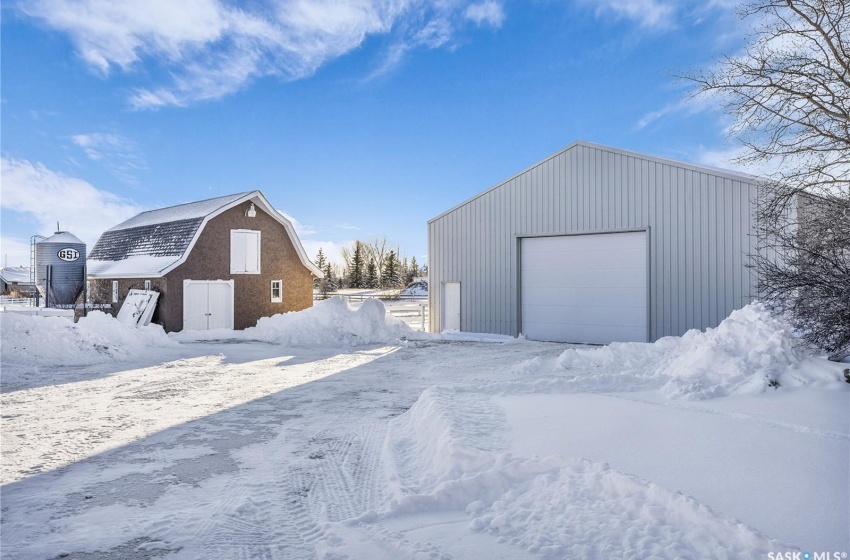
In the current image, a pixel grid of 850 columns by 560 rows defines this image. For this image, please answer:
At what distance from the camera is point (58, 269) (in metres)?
18.8

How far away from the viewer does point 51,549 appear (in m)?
3.41

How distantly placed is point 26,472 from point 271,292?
1605 centimetres

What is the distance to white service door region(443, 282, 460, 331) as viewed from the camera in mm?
18000

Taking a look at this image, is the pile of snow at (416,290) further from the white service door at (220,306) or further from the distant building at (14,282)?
the distant building at (14,282)

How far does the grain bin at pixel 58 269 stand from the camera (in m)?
18.7

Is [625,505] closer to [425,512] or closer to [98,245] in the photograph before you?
[425,512]

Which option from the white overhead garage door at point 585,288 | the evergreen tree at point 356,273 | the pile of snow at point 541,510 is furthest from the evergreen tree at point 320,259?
the pile of snow at point 541,510

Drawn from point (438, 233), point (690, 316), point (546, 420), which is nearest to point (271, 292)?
point (438, 233)

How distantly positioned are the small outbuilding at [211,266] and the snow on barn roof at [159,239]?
0.04 metres

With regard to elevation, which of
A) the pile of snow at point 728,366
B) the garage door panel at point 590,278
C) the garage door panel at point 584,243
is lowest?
the pile of snow at point 728,366

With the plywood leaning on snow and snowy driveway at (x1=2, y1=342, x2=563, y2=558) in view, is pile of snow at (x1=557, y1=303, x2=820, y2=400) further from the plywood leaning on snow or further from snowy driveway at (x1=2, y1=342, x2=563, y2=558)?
the plywood leaning on snow

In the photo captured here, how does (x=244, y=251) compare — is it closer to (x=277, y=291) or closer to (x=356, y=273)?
(x=277, y=291)

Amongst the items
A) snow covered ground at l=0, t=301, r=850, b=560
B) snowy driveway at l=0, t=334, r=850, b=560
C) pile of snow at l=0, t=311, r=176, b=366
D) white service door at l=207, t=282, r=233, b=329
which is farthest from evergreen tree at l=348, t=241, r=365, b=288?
snowy driveway at l=0, t=334, r=850, b=560

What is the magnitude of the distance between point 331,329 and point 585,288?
7.71 meters
